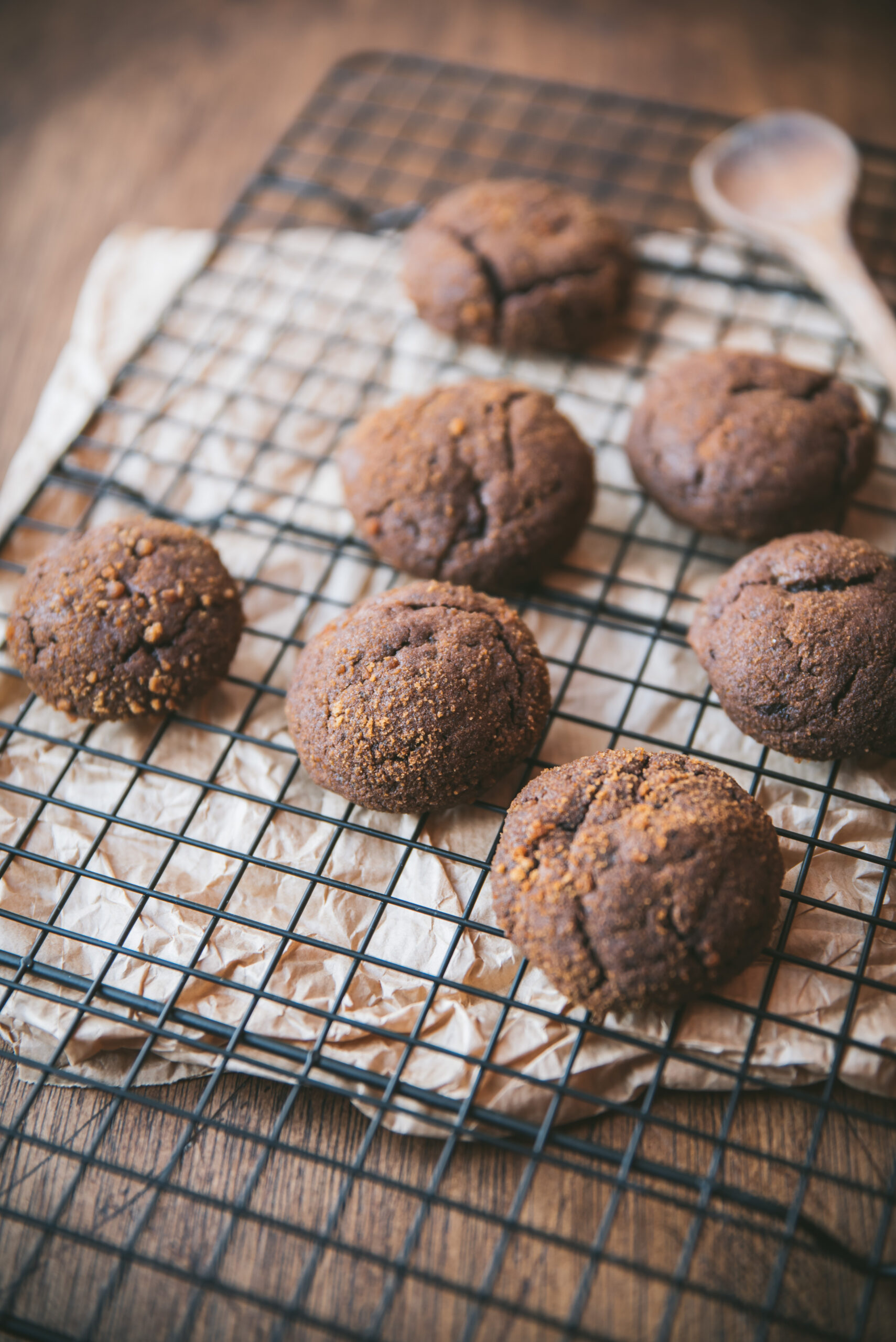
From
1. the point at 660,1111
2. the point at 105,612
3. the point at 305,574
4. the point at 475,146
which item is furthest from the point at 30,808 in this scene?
the point at 475,146

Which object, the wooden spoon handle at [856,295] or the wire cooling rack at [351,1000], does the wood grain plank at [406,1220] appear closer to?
the wire cooling rack at [351,1000]

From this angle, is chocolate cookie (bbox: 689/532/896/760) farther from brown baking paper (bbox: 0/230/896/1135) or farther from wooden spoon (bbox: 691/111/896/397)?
wooden spoon (bbox: 691/111/896/397)

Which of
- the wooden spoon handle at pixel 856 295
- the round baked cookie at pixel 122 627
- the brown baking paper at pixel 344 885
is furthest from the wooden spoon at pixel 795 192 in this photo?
the round baked cookie at pixel 122 627

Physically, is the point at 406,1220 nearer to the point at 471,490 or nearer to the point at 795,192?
the point at 471,490

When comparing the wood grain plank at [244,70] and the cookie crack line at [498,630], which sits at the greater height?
the wood grain plank at [244,70]

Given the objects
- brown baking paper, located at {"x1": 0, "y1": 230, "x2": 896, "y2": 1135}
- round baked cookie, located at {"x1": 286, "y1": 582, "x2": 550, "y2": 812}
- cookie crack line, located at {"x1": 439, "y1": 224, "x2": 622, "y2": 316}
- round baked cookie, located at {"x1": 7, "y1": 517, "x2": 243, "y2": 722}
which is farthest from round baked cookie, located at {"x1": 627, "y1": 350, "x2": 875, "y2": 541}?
round baked cookie, located at {"x1": 7, "y1": 517, "x2": 243, "y2": 722}

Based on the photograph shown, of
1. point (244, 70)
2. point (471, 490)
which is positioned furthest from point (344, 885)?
point (244, 70)
